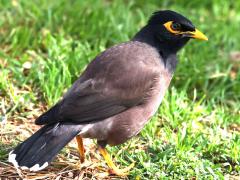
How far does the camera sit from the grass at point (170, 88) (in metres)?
5.06

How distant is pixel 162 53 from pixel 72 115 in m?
1.07

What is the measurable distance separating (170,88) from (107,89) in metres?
1.72

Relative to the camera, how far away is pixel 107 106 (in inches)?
187

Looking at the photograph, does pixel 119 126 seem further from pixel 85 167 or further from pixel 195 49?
pixel 195 49

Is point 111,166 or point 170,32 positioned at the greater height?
point 170,32

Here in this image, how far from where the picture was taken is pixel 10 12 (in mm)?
7238

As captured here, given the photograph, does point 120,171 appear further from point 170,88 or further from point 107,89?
point 170,88

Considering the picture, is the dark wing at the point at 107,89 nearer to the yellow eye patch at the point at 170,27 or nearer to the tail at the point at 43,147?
the tail at the point at 43,147

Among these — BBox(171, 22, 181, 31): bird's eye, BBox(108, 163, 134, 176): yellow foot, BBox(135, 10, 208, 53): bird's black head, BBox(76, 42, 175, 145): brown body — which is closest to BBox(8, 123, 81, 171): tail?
BBox(76, 42, 175, 145): brown body

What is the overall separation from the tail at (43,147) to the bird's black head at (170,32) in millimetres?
1150

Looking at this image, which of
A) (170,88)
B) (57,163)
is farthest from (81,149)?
(170,88)

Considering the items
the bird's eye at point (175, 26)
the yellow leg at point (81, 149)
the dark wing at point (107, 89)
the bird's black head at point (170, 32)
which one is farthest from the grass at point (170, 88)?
the bird's eye at point (175, 26)

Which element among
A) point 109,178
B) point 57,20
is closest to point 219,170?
point 109,178

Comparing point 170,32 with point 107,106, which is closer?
point 107,106
